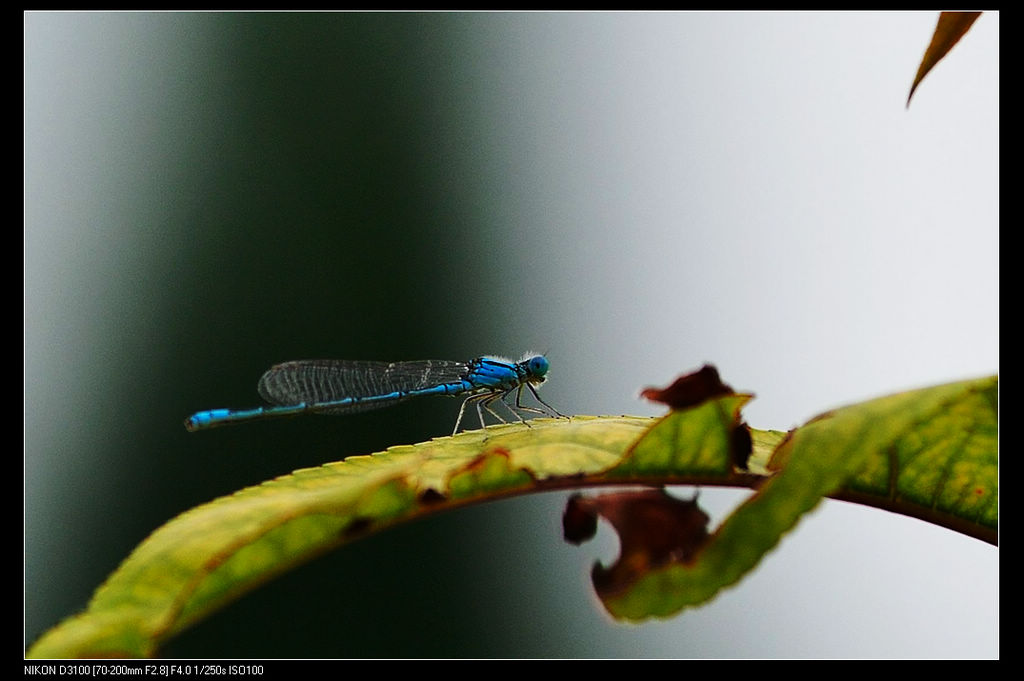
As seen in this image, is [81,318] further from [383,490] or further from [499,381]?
[383,490]

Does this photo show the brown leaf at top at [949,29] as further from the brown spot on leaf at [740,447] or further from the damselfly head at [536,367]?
the damselfly head at [536,367]

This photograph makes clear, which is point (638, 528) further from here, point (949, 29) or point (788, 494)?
point (949, 29)

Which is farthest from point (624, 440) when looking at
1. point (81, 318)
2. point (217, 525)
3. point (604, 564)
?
point (81, 318)

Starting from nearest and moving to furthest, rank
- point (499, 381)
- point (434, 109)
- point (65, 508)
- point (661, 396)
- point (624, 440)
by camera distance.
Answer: point (661, 396), point (624, 440), point (499, 381), point (65, 508), point (434, 109)

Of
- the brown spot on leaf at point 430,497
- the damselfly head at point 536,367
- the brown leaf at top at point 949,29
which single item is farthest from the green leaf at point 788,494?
the damselfly head at point 536,367

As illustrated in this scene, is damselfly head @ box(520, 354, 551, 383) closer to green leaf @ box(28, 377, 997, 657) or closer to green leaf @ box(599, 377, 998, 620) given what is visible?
green leaf @ box(28, 377, 997, 657)

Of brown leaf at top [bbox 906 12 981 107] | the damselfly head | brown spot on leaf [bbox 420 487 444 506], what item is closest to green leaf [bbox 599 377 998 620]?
brown spot on leaf [bbox 420 487 444 506]

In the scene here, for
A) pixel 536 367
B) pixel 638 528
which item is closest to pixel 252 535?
pixel 638 528
